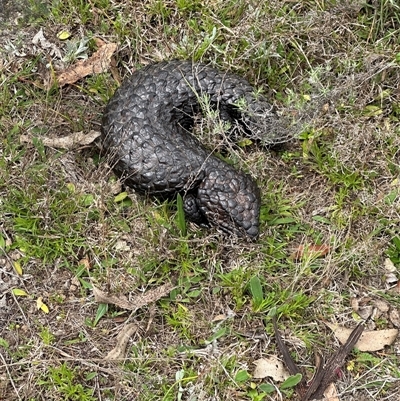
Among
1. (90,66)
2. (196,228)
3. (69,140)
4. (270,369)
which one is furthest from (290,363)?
(90,66)

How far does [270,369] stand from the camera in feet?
12.8

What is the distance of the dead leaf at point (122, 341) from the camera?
3906mm

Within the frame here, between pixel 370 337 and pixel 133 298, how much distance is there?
1540mm

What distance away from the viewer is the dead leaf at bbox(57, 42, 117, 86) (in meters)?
4.53

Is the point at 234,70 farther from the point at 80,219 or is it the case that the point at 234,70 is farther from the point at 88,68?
the point at 80,219

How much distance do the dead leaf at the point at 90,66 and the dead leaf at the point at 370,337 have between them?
7.87 feet

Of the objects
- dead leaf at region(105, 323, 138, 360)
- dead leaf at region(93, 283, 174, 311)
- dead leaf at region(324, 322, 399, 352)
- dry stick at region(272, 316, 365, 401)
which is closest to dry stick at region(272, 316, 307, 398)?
dry stick at region(272, 316, 365, 401)

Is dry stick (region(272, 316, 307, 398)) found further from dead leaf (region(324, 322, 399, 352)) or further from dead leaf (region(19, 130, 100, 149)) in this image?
dead leaf (region(19, 130, 100, 149))

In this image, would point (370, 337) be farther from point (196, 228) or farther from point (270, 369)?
point (196, 228)

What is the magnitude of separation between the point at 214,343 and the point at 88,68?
7.10 feet

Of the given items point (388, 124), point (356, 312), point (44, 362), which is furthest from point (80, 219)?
point (388, 124)

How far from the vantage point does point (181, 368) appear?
391 cm

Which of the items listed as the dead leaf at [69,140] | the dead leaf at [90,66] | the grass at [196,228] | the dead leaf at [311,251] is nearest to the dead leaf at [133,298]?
the grass at [196,228]

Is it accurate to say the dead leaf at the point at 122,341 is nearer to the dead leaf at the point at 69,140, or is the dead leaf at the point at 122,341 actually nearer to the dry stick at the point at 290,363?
the dry stick at the point at 290,363
